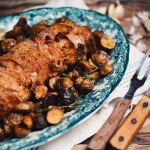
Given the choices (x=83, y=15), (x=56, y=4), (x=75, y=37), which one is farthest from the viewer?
(x=56, y=4)

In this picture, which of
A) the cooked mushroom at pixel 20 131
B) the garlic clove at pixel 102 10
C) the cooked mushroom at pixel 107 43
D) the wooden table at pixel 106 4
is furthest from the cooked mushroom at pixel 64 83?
the garlic clove at pixel 102 10

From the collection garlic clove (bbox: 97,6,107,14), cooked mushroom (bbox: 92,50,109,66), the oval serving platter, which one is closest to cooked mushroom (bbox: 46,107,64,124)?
the oval serving platter

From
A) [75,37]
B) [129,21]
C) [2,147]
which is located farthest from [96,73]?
[129,21]

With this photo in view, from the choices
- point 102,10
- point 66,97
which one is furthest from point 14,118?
point 102,10

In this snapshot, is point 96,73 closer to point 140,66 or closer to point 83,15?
point 140,66

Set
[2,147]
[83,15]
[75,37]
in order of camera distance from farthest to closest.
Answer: [83,15] < [75,37] < [2,147]
